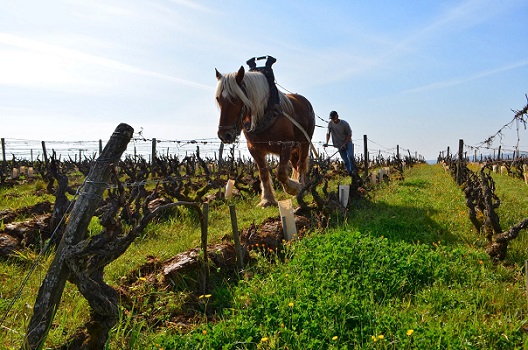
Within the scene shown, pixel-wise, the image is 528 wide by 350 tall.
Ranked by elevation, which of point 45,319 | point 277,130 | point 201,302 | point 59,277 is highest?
point 277,130

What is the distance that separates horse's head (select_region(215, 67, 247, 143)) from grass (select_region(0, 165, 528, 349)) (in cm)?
177

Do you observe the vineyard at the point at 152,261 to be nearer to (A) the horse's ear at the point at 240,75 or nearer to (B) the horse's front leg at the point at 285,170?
(B) the horse's front leg at the point at 285,170

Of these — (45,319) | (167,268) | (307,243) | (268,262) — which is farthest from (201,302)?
(307,243)

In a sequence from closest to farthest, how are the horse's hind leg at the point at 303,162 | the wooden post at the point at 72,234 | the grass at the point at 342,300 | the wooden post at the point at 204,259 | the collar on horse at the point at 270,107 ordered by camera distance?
the wooden post at the point at 72,234 < the grass at the point at 342,300 < the wooden post at the point at 204,259 < the collar on horse at the point at 270,107 < the horse's hind leg at the point at 303,162

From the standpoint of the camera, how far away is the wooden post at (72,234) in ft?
7.29

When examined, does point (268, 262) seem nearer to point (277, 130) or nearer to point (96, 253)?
point (96, 253)

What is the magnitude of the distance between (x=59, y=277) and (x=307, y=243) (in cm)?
272

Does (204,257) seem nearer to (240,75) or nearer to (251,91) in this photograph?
(240,75)

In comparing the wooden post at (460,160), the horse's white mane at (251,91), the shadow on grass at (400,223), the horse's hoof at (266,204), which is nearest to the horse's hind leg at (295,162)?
the horse's hoof at (266,204)

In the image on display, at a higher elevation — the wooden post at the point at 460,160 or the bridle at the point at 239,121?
the bridle at the point at 239,121

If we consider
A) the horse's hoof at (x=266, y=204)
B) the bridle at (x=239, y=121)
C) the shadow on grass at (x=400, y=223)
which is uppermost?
the bridle at (x=239, y=121)

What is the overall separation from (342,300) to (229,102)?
3.72 m

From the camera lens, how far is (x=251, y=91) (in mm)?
6113

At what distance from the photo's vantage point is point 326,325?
2.67 m
